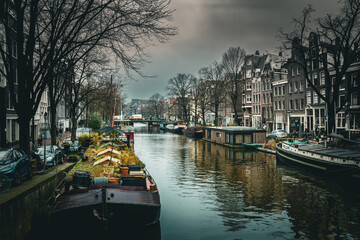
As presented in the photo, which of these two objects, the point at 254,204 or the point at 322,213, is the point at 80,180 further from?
the point at 322,213

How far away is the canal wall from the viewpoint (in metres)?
9.88

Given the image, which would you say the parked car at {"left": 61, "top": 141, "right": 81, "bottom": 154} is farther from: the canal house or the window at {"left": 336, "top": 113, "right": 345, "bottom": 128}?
the window at {"left": 336, "top": 113, "right": 345, "bottom": 128}

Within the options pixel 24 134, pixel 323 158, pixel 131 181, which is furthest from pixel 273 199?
pixel 24 134

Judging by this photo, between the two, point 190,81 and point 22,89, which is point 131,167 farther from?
point 190,81

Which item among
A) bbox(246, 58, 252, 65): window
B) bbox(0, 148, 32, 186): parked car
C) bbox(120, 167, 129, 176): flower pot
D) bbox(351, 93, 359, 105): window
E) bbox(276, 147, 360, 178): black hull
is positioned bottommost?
bbox(276, 147, 360, 178): black hull

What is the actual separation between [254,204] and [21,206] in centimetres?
1132

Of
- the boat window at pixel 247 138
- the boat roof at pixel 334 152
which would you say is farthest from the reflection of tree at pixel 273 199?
the boat window at pixel 247 138

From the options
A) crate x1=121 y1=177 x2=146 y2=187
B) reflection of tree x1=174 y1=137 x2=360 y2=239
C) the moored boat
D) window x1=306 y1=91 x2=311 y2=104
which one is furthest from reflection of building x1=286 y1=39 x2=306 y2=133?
crate x1=121 y1=177 x2=146 y2=187

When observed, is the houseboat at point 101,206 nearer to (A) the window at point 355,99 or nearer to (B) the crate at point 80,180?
(B) the crate at point 80,180

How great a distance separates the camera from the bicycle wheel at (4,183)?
11906 mm

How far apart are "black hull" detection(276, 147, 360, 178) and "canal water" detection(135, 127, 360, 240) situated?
81cm

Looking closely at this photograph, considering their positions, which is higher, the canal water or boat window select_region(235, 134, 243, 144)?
boat window select_region(235, 134, 243, 144)

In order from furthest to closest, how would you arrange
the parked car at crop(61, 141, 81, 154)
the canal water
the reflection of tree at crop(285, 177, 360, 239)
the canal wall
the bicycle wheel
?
the parked car at crop(61, 141, 81, 154) → the canal water → the reflection of tree at crop(285, 177, 360, 239) → the bicycle wheel → the canal wall

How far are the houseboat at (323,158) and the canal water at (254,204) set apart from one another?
0.93 meters
